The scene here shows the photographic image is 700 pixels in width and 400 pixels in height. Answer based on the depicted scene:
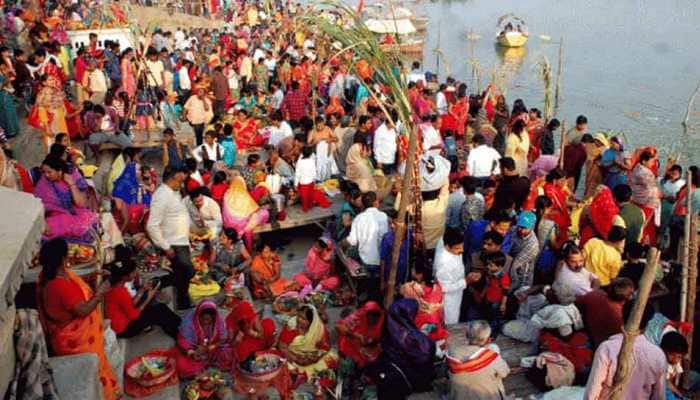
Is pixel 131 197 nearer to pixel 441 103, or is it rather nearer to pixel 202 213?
pixel 202 213

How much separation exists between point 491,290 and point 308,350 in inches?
63.4

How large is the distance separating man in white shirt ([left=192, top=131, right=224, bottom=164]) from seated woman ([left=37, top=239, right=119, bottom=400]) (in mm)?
4425

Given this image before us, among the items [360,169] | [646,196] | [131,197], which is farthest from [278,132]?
[646,196]

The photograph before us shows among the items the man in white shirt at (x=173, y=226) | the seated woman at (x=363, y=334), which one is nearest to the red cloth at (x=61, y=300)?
the man in white shirt at (x=173, y=226)

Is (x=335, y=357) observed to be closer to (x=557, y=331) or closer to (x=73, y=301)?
(x=557, y=331)

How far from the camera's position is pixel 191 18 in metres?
21.5

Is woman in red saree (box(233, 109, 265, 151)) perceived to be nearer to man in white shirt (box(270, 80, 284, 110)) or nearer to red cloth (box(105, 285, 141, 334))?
man in white shirt (box(270, 80, 284, 110))

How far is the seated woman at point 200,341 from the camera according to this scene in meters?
4.90

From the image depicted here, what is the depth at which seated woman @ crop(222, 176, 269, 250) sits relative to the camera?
22.2 ft

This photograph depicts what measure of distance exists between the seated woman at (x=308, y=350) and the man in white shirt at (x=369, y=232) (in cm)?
113

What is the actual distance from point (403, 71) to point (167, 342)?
3086mm

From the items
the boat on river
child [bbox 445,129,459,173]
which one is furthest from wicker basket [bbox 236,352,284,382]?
the boat on river

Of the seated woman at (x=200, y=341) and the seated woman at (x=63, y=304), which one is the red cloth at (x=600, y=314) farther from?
the seated woman at (x=63, y=304)

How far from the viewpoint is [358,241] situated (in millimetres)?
6055
